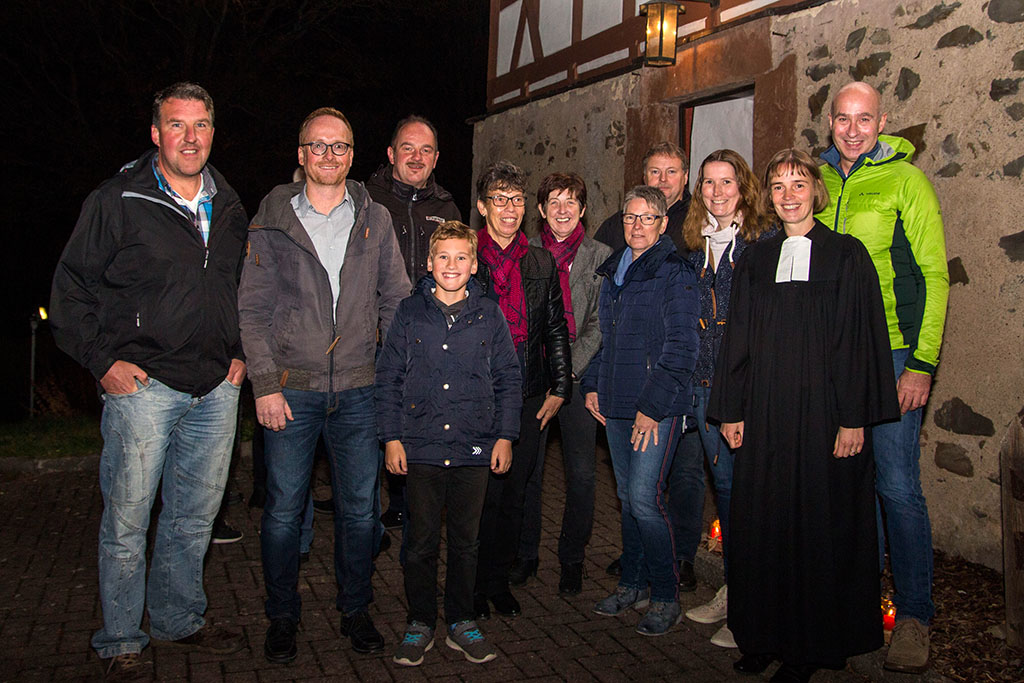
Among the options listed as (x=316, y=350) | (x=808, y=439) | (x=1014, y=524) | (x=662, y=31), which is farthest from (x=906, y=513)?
(x=662, y=31)

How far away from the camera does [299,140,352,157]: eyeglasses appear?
4.12 metres

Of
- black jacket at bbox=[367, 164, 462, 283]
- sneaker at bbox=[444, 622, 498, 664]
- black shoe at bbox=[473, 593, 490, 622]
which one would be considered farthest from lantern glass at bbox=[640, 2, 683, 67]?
sneaker at bbox=[444, 622, 498, 664]

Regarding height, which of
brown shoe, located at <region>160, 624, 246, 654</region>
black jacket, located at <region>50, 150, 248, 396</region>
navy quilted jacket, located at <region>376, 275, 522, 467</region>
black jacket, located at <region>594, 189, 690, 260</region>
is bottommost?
brown shoe, located at <region>160, 624, 246, 654</region>

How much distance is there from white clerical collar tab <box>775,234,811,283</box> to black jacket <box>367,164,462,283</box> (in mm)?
1957

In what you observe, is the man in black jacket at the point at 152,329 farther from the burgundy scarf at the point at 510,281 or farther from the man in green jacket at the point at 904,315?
the man in green jacket at the point at 904,315

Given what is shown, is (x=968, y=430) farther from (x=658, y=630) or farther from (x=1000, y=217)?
(x=658, y=630)

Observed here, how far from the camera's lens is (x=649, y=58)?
8227 mm

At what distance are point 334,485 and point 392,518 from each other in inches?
72.1

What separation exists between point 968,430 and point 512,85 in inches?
306

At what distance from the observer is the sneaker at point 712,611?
4.69 meters

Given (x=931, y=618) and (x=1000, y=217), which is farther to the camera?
(x=1000, y=217)

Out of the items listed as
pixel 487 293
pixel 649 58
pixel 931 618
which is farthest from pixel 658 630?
pixel 649 58

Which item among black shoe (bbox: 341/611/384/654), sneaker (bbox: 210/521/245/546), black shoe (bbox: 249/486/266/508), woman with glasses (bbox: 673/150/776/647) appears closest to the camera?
black shoe (bbox: 341/611/384/654)

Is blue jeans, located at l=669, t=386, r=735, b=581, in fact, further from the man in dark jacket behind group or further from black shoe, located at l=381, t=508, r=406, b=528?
black shoe, located at l=381, t=508, r=406, b=528
